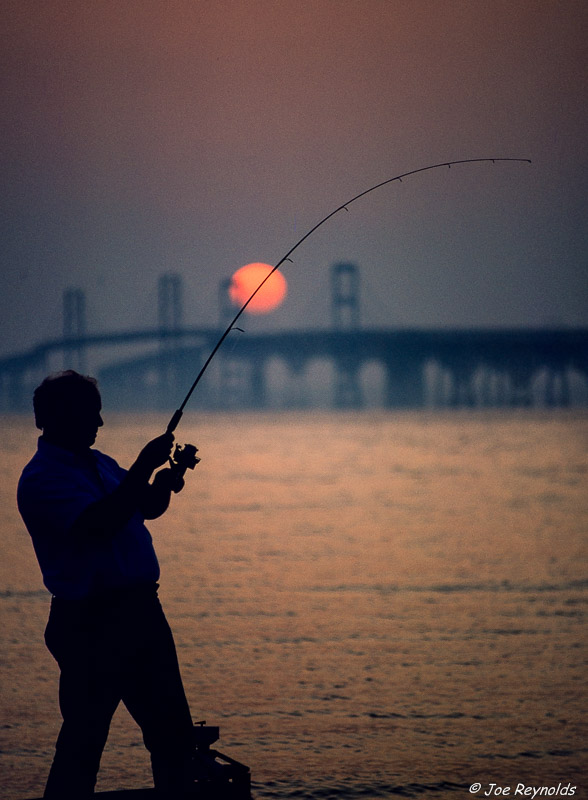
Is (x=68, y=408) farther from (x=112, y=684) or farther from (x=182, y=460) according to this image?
(x=112, y=684)

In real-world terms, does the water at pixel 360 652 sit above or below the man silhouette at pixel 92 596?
below

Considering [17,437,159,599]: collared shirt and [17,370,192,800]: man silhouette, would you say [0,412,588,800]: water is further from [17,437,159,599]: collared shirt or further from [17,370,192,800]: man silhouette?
[17,437,159,599]: collared shirt

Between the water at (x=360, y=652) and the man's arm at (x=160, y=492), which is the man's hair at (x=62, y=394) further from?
the water at (x=360, y=652)

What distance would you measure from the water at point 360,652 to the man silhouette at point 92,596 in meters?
1.23

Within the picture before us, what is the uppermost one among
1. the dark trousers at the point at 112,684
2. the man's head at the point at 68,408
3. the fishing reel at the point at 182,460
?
the man's head at the point at 68,408

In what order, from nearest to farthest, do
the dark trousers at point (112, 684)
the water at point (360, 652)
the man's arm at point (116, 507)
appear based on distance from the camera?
1. the man's arm at point (116, 507)
2. the dark trousers at point (112, 684)
3. the water at point (360, 652)

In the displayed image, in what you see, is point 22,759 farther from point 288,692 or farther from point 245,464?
point 245,464

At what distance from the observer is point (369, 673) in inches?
226

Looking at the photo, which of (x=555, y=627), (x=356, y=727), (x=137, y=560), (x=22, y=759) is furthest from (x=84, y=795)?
(x=555, y=627)

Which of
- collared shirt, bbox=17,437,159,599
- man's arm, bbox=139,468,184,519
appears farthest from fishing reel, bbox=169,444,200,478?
collared shirt, bbox=17,437,159,599

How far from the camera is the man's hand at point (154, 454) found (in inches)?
104

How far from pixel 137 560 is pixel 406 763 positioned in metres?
1.92

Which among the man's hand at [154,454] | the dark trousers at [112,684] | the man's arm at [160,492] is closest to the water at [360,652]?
the dark trousers at [112,684]

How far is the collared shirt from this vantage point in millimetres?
2643
